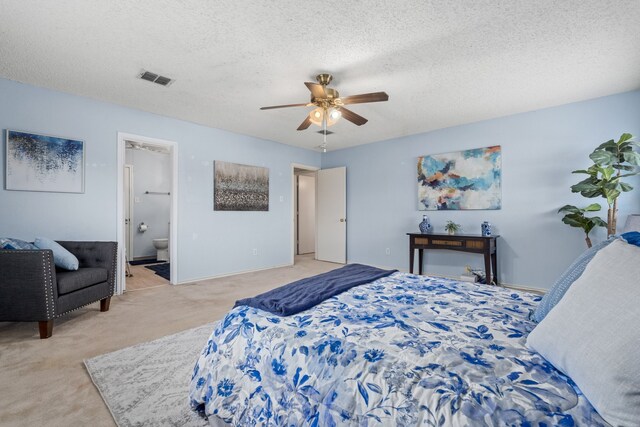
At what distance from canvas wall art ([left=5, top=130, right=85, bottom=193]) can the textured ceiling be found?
24.4 inches

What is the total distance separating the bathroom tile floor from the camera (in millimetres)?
4277

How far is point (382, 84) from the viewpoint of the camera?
3.21 meters

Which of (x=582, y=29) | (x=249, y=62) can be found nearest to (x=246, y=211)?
(x=249, y=62)

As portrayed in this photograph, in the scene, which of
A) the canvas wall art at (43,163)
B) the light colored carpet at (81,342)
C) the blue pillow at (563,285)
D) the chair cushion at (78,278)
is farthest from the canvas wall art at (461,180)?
the canvas wall art at (43,163)

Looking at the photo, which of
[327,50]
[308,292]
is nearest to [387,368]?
[308,292]

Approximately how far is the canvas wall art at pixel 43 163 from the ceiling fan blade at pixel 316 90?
9.62ft

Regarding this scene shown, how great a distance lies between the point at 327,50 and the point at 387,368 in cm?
248

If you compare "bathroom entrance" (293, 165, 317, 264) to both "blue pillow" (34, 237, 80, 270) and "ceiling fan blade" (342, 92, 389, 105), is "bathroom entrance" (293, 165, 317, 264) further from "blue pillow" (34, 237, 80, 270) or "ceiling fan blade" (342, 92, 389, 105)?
"blue pillow" (34, 237, 80, 270)

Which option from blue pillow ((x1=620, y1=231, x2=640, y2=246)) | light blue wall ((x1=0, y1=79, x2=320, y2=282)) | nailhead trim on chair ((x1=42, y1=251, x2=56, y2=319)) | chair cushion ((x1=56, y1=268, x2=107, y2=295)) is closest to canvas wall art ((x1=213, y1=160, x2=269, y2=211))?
light blue wall ((x1=0, y1=79, x2=320, y2=282))

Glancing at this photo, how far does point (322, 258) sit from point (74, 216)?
14.4 feet

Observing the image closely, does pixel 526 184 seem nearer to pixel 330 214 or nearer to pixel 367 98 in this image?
pixel 367 98

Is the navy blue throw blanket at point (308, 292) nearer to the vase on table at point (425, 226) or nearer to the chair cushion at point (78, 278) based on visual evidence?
the chair cushion at point (78, 278)

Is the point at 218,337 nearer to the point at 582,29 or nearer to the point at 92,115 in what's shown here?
the point at 582,29

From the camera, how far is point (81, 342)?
2.43m
